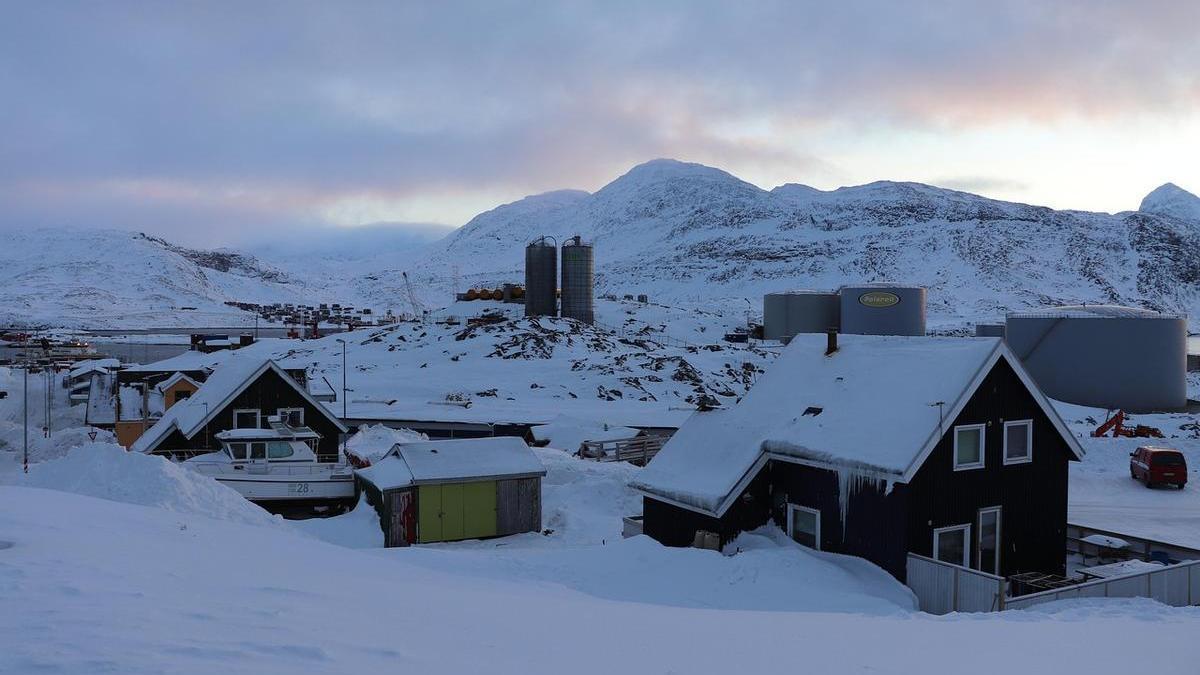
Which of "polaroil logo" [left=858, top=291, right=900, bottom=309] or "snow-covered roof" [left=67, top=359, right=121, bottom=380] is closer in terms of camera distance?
"snow-covered roof" [left=67, top=359, right=121, bottom=380]

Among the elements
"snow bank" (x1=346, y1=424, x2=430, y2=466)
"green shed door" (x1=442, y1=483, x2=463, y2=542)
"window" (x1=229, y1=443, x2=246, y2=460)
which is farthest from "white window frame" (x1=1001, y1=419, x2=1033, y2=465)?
"snow bank" (x1=346, y1=424, x2=430, y2=466)

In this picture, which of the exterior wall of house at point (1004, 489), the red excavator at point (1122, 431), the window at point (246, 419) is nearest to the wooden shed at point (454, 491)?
the window at point (246, 419)

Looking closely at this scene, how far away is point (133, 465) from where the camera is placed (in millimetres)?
19891

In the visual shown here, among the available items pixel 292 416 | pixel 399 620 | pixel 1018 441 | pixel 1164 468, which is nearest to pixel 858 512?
pixel 1018 441

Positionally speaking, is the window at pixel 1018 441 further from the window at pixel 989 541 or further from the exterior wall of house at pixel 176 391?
the exterior wall of house at pixel 176 391

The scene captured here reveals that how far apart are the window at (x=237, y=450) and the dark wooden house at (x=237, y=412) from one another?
351 centimetres

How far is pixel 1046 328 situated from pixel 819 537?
1955 inches

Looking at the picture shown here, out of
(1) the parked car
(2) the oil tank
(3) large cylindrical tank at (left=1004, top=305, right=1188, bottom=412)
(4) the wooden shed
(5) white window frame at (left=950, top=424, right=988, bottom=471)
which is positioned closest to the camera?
(5) white window frame at (left=950, top=424, right=988, bottom=471)

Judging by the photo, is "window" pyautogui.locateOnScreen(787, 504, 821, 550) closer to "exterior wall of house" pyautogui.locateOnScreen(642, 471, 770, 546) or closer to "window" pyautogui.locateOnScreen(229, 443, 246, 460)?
"exterior wall of house" pyautogui.locateOnScreen(642, 471, 770, 546)

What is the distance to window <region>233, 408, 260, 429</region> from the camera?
106 ft

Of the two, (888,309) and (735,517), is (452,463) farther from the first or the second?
(888,309)

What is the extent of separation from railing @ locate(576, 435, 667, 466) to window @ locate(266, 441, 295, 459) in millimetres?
12490

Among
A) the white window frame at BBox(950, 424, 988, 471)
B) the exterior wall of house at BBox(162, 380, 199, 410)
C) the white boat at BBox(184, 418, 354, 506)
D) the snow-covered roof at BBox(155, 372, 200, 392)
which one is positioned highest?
the white window frame at BBox(950, 424, 988, 471)

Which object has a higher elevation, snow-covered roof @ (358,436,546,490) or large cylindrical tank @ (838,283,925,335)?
large cylindrical tank @ (838,283,925,335)
